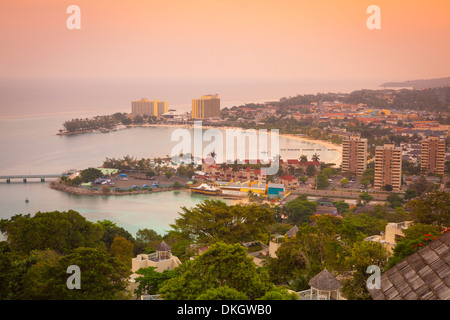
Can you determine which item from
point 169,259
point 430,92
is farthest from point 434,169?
point 169,259

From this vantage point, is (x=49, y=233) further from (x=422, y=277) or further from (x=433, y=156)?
(x=433, y=156)

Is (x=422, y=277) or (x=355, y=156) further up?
(x=422, y=277)

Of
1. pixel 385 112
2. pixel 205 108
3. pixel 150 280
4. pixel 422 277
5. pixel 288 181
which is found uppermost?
pixel 205 108

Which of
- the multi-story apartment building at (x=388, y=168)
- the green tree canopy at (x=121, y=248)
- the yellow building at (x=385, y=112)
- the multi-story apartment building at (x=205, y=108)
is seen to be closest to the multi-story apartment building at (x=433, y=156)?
the multi-story apartment building at (x=388, y=168)

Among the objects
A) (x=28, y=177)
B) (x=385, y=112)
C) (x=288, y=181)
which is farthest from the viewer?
(x=385, y=112)

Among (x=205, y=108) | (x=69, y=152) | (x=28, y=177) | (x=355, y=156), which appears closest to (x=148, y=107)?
(x=205, y=108)

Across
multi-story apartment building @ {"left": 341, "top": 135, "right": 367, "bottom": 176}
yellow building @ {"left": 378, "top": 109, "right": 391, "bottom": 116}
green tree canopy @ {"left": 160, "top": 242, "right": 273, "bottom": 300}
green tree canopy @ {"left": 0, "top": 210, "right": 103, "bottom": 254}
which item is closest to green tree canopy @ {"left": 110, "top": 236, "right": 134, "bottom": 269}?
green tree canopy @ {"left": 0, "top": 210, "right": 103, "bottom": 254}

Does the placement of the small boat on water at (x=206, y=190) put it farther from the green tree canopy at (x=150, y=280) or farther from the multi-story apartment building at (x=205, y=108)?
the multi-story apartment building at (x=205, y=108)

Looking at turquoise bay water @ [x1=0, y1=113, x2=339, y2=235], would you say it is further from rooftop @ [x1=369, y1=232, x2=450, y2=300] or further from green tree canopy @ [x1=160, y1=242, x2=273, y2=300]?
rooftop @ [x1=369, y1=232, x2=450, y2=300]
